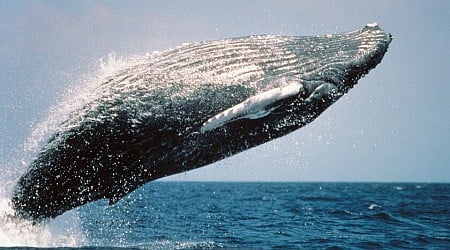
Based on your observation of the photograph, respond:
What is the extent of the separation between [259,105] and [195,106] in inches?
27.5

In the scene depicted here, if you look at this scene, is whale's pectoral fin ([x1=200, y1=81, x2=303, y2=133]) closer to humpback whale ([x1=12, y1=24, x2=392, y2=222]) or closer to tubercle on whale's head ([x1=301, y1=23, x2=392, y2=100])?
humpback whale ([x1=12, y1=24, x2=392, y2=222])

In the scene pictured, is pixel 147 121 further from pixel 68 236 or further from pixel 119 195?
pixel 68 236

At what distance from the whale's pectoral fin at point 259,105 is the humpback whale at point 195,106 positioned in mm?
10

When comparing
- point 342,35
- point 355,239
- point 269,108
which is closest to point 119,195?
point 269,108

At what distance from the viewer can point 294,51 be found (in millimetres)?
6004

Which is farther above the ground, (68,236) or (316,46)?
(316,46)

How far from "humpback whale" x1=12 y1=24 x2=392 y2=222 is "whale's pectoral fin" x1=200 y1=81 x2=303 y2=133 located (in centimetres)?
1

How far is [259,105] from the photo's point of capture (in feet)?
18.1

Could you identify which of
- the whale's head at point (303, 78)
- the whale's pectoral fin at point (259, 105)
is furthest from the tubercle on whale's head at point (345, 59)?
the whale's pectoral fin at point (259, 105)

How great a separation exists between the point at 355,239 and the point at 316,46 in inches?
362

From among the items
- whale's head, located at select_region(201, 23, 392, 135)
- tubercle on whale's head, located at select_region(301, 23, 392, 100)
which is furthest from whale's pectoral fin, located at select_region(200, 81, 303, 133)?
tubercle on whale's head, located at select_region(301, 23, 392, 100)

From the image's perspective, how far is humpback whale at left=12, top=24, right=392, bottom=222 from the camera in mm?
5754

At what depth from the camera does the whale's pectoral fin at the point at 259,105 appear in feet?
18.1

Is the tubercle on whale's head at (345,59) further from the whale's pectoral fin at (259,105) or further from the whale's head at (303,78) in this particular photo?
the whale's pectoral fin at (259,105)
